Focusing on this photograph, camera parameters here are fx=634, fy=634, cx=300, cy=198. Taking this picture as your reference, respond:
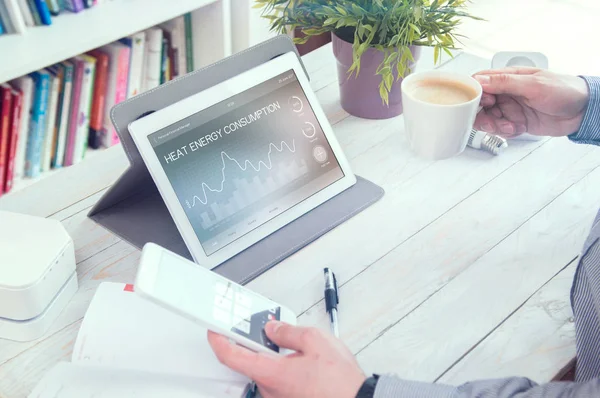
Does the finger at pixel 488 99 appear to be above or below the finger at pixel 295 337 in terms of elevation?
above

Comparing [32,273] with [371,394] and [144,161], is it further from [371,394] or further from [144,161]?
[371,394]

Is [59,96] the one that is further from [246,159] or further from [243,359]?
[243,359]

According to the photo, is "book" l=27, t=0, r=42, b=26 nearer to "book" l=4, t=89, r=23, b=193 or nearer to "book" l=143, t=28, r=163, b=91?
"book" l=4, t=89, r=23, b=193

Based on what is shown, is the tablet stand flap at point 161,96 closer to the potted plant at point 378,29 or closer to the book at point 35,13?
the potted plant at point 378,29

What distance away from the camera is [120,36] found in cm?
177

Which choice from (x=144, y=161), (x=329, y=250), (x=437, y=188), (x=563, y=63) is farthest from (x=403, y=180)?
(x=563, y=63)

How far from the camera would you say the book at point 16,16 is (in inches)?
63.7

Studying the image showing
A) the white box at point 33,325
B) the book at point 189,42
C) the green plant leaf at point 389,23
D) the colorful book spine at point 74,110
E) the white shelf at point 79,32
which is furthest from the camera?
the book at point 189,42

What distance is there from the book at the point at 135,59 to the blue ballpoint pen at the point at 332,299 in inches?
47.2

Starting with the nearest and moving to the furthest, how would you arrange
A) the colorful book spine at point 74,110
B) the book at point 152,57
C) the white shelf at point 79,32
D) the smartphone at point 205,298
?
1. the smartphone at point 205,298
2. the white shelf at point 79,32
3. the colorful book spine at point 74,110
4. the book at point 152,57

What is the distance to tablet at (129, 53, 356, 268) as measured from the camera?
956mm

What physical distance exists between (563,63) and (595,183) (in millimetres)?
1530

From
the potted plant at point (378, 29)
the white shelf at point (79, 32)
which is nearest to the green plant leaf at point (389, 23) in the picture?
the potted plant at point (378, 29)

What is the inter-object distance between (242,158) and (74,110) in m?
1.07
